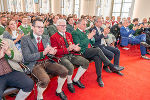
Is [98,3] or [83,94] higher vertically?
[98,3]

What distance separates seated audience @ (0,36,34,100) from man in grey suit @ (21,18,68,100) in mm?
213

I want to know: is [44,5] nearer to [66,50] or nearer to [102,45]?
[102,45]

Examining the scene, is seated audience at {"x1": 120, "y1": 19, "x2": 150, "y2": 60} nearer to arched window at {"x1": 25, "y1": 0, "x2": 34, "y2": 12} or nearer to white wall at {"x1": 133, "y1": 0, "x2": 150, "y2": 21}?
white wall at {"x1": 133, "y1": 0, "x2": 150, "y2": 21}

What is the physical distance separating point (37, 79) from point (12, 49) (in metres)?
0.59

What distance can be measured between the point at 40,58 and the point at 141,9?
9173 mm

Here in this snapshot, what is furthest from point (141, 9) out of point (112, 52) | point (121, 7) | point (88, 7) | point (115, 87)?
point (115, 87)

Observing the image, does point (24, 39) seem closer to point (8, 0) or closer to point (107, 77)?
point (107, 77)

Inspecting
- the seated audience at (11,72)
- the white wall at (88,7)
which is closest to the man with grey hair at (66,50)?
the seated audience at (11,72)

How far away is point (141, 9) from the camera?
337 inches

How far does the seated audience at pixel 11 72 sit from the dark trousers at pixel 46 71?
0.63 feet

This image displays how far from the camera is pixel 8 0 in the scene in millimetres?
15258

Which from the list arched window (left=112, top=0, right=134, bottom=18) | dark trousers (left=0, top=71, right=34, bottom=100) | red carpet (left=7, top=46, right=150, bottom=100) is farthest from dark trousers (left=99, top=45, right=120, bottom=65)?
arched window (left=112, top=0, right=134, bottom=18)

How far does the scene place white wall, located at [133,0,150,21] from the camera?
8203 mm


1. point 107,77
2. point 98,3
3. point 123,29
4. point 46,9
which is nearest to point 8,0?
point 46,9
